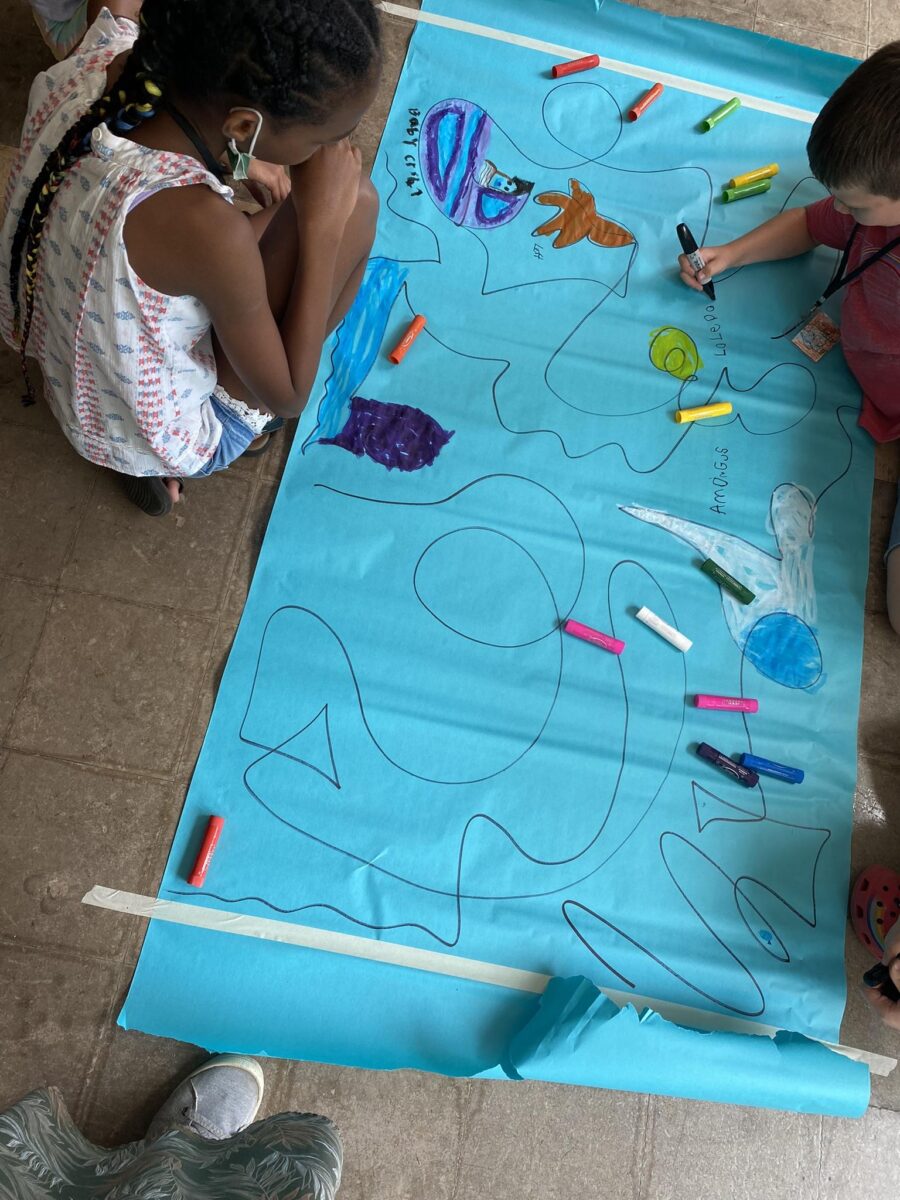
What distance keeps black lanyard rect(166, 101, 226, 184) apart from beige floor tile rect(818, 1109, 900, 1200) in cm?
142

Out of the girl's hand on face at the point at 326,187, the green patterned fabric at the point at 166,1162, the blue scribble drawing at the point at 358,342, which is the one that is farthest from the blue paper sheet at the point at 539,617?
the girl's hand on face at the point at 326,187

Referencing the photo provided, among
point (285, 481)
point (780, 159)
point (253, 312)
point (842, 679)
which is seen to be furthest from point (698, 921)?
point (780, 159)

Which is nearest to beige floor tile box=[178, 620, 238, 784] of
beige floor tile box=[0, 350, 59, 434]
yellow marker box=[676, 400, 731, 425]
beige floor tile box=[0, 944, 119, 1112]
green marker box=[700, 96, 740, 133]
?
beige floor tile box=[0, 944, 119, 1112]

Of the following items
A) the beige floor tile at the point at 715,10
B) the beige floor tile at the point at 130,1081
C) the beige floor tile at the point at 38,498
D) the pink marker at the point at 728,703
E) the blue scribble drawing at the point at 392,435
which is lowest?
the beige floor tile at the point at 130,1081

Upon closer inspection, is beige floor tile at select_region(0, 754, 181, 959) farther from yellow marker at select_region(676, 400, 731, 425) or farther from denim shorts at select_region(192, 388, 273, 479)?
yellow marker at select_region(676, 400, 731, 425)

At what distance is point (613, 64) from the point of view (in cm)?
168

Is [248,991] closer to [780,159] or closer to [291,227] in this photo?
[291,227]

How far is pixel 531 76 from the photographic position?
5.37 feet

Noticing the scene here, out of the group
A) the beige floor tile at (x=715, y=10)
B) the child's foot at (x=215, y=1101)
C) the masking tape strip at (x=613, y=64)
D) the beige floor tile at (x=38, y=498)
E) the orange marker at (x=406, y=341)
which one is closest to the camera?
the child's foot at (x=215, y=1101)

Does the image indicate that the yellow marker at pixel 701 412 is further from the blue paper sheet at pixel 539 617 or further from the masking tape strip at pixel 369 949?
the masking tape strip at pixel 369 949

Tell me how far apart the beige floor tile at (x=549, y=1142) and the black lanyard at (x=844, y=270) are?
1.24 meters

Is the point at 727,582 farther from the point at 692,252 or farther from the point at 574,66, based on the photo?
the point at 574,66

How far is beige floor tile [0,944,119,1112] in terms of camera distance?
1159 mm

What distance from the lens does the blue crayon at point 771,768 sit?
4.37 ft
